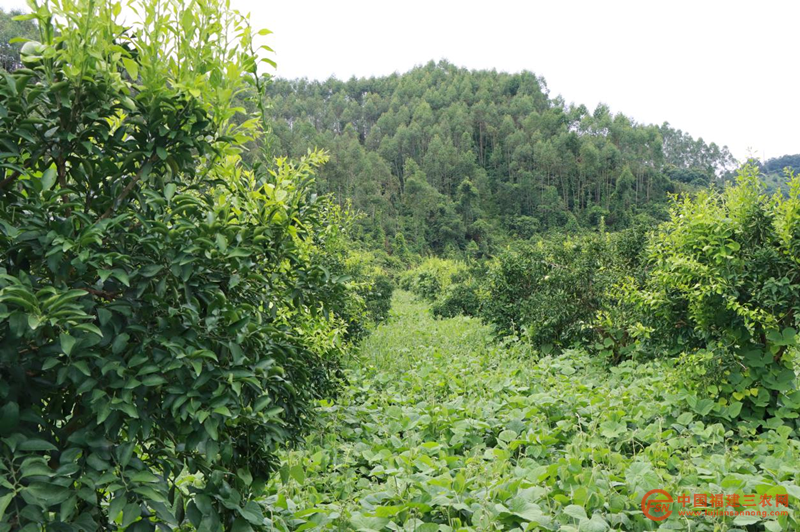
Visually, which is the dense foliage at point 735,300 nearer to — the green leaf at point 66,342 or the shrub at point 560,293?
the shrub at point 560,293

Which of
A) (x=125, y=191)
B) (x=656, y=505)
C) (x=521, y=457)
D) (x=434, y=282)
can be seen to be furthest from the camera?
(x=434, y=282)

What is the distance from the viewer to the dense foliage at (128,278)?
6.07 ft

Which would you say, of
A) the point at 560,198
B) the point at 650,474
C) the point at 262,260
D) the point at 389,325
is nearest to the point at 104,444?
the point at 262,260

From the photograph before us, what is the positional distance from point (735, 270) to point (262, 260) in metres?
4.46

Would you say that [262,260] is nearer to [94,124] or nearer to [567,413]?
[94,124]

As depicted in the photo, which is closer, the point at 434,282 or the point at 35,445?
the point at 35,445

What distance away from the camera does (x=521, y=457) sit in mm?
4230

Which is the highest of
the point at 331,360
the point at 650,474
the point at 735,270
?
the point at 735,270

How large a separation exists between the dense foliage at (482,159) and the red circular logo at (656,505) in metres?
44.6

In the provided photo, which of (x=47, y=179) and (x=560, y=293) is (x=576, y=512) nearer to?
A: (x=47, y=179)

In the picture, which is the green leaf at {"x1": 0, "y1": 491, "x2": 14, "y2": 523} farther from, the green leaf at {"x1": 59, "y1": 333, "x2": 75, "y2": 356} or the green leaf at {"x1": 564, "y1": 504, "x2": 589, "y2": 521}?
the green leaf at {"x1": 564, "y1": 504, "x2": 589, "y2": 521}

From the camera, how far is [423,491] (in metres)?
3.39

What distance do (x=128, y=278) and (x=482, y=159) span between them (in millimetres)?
86230

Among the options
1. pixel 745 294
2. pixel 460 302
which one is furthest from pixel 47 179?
pixel 460 302
